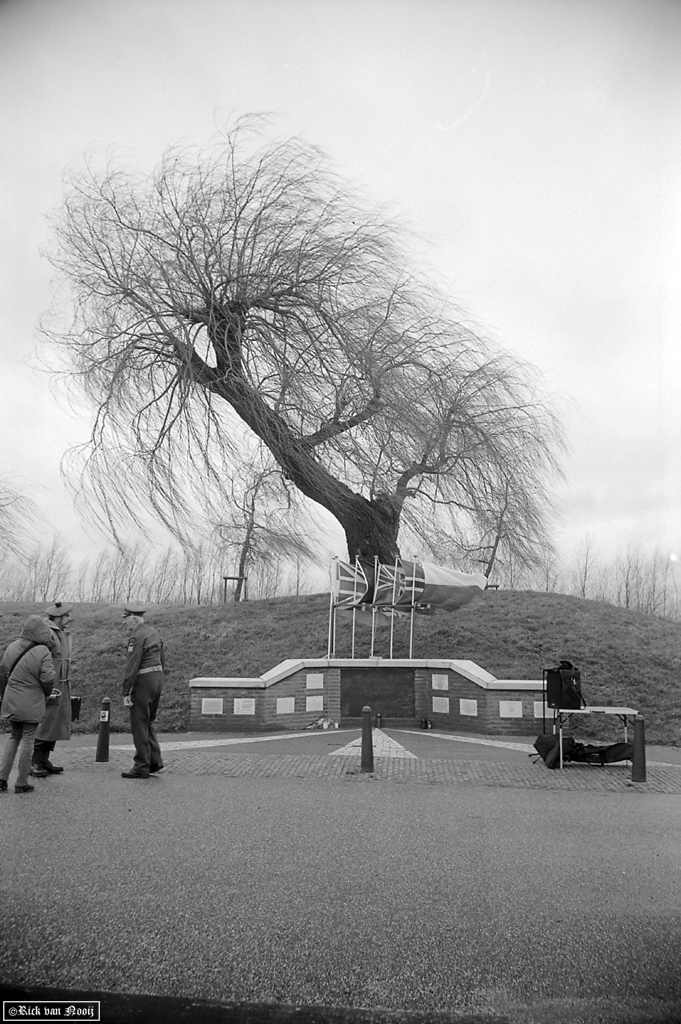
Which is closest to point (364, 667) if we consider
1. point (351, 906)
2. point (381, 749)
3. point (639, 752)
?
point (381, 749)

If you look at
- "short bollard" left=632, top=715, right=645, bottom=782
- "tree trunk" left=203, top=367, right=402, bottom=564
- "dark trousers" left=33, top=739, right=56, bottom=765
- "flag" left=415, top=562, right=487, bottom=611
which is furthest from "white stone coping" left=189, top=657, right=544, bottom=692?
"dark trousers" left=33, top=739, right=56, bottom=765

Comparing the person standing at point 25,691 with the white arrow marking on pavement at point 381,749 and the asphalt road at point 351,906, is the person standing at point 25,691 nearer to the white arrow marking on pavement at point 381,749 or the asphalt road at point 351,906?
the asphalt road at point 351,906

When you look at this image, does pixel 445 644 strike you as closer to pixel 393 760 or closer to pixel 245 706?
pixel 245 706

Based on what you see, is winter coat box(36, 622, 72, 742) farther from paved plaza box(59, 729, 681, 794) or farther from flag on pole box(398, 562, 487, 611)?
flag on pole box(398, 562, 487, 611)

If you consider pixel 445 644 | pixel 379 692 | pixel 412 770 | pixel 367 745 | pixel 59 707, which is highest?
pixel 445 644

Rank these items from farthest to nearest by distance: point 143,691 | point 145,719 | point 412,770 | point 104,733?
point 104,733 < point 412,770 < point 143,691 < point 145,719

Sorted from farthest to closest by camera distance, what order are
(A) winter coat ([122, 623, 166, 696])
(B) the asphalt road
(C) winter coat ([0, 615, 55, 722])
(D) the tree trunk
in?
1. (D) the tree trunk
2. (A) winter coat ([122, 623, 166, 696])
3. (C) winter coat ([0, 615, 55, 722])
4. (B) the asphalt road

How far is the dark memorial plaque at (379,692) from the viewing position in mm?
13430

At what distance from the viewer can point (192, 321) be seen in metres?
14.2

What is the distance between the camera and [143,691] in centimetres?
855

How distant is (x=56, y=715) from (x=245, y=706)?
4359 mm

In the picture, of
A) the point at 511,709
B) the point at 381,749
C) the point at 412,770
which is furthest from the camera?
the point at 511,709

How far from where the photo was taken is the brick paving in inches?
337

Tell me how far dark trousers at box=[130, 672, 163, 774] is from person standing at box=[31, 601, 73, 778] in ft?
2.91
